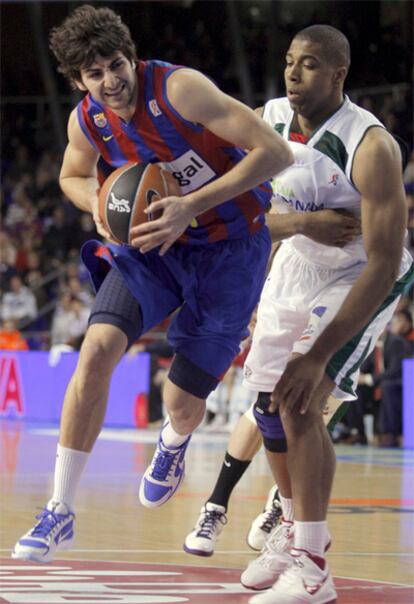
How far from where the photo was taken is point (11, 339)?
1770 centimetres

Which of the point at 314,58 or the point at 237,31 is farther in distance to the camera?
the point at 237,31

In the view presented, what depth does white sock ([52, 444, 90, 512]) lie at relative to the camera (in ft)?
15.5

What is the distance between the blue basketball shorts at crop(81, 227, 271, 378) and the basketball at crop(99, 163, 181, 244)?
0.84 feet

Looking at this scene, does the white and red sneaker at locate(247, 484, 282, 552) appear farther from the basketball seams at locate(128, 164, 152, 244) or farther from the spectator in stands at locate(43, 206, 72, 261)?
the spectator in stands at locate(43, 206, 72, 261)

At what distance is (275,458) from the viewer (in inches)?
209

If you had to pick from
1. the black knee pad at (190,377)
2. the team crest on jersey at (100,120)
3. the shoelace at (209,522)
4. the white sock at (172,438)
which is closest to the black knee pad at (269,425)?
the black knee pad at (190,377)

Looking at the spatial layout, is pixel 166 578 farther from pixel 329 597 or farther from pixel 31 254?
pixel 31 254

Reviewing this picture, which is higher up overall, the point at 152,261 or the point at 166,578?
the point at 152,261

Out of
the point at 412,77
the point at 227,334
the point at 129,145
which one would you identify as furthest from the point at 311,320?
the point at 412,77

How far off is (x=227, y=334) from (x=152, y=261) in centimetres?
46

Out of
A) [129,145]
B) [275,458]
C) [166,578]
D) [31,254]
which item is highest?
[129,145]

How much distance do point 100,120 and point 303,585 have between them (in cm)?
192

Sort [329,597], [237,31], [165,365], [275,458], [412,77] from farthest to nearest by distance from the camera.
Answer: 1. [237,31]
2. [412,77]
3. [165,365]
4. [275,458]
5. [329,597]

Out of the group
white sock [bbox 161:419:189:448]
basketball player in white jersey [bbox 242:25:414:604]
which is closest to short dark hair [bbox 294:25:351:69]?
basketball player in white jersey [bbox 242:25:414:604]
